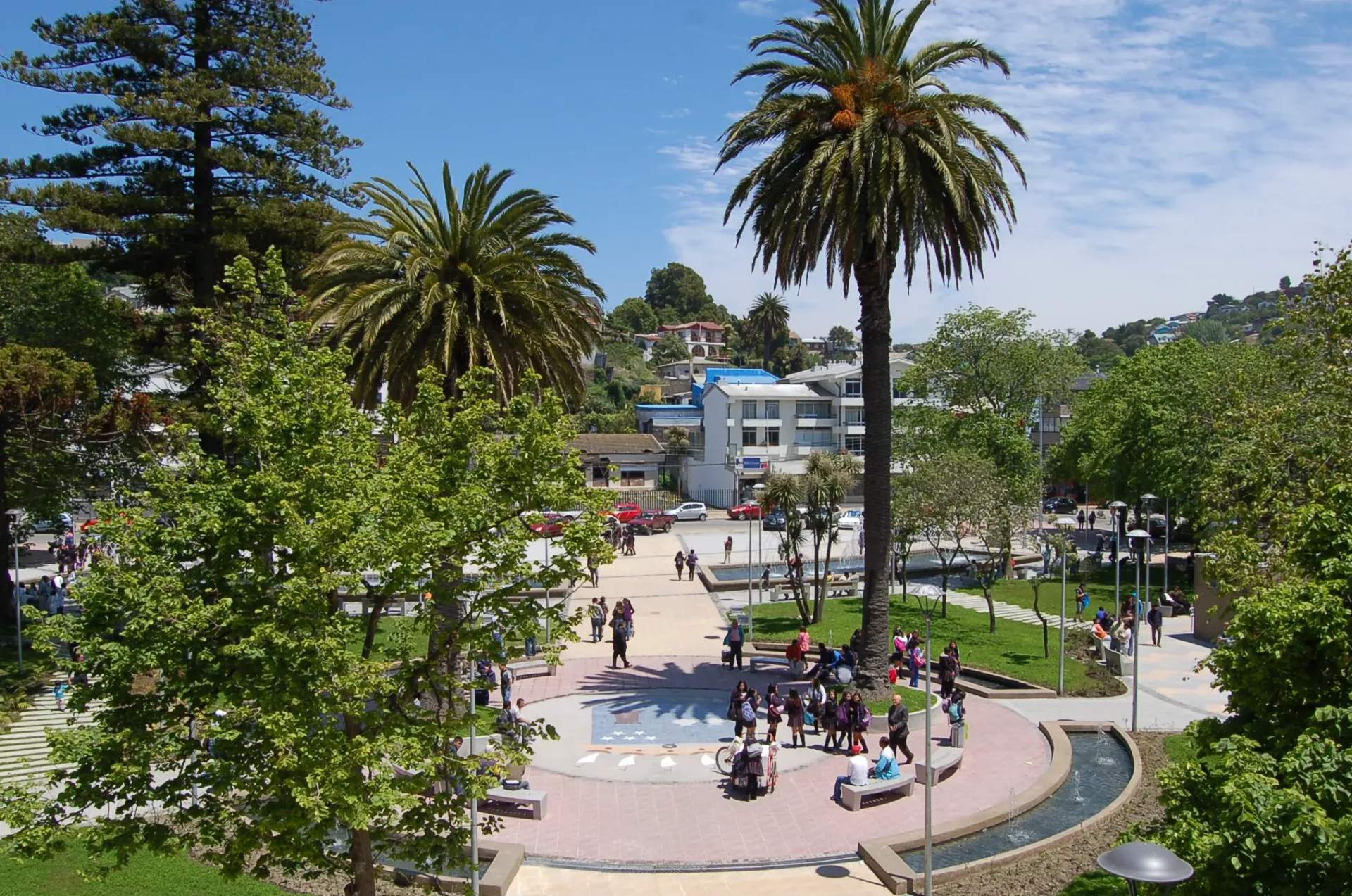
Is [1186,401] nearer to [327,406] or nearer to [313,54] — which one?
[313,54]

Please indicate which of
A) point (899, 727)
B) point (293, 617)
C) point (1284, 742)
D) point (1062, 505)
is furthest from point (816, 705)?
point (1062, 505)

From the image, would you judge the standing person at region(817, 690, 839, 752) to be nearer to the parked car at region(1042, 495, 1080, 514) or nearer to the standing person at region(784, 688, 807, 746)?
the standing person at region(784, 688, 807, 746)

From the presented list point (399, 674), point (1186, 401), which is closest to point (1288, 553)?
point (399, 674)

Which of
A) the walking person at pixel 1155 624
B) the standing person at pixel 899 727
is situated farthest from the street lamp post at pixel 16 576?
the walking person at pixel 1155 624

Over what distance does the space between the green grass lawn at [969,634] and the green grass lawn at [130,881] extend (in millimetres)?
17952

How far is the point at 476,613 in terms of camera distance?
1023cm

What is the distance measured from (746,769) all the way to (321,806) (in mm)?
9215

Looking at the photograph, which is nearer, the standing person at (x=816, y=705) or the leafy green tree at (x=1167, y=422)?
the standing person at (x=816, y=705)

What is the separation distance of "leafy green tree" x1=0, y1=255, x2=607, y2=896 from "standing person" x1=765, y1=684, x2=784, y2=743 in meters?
7.87

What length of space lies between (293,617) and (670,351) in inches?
4503

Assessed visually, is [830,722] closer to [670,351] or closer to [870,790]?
[870,790]

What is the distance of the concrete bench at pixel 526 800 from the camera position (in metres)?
15.5

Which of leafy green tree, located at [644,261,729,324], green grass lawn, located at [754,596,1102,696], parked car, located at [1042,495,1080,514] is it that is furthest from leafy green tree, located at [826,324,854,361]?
green grass lawn, located at [754,596,1102,696]

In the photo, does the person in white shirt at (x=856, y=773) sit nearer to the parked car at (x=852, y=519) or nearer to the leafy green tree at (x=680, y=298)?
the parked car at (x=852, y=519)
